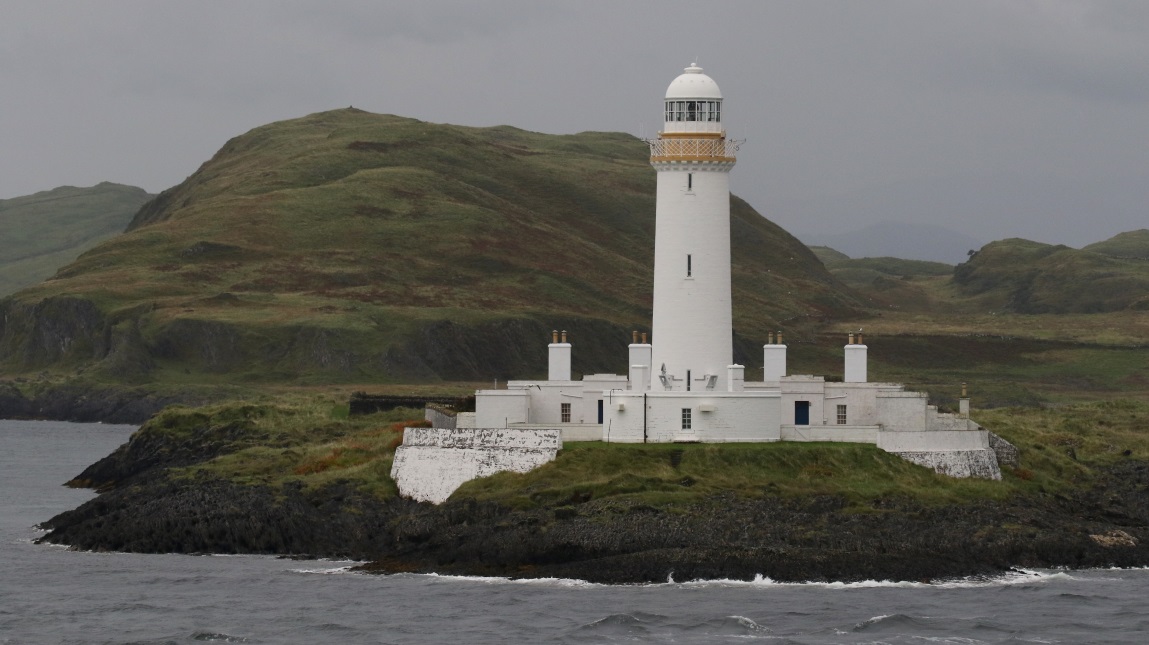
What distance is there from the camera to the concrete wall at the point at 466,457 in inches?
2005

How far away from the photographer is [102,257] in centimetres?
15450

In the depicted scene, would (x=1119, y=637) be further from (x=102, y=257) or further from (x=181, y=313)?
(x=102, y=257)

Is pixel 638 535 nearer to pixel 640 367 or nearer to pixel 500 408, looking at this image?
pixel 640 367

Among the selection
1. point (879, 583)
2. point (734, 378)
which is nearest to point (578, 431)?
point (734, 378)

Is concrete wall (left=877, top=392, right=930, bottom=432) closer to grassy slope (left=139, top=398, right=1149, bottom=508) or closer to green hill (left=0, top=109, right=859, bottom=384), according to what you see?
grassy slope (left=139, top=398, right=1149, bottom=508)

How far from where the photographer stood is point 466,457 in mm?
51125

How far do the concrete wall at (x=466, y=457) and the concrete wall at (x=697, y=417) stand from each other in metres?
2.30

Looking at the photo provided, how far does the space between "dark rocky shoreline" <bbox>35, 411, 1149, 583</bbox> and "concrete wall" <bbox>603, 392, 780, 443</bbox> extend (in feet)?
15.8

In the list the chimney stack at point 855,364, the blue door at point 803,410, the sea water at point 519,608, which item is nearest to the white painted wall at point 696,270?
the blue door at point 803,410

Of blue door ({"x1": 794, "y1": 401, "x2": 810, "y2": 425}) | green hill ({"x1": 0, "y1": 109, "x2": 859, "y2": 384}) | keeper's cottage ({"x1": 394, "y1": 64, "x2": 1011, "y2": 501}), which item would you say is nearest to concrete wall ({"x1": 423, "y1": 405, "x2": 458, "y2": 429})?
keeper's cottage ({"x1": 394, "y1": 64, "x2": 1011, "y2": 501})

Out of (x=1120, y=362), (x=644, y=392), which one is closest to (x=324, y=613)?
(x=644, y=392)

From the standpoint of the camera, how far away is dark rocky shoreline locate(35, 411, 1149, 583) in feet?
147

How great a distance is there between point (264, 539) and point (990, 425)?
2686 centimetres

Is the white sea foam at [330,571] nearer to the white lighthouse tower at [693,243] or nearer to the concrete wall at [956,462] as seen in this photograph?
the white lighthouse tower at [693,243]
